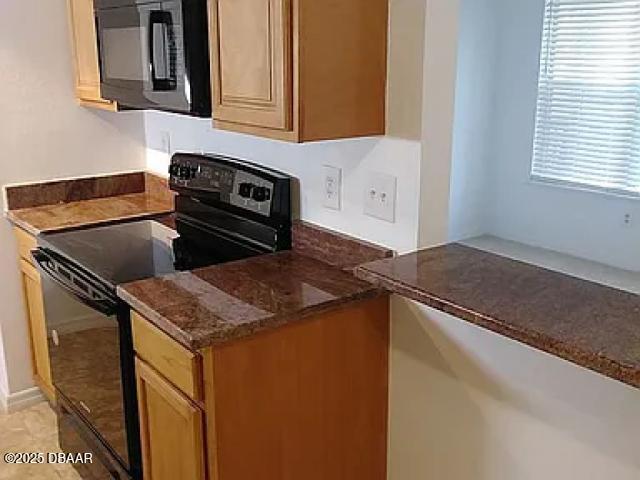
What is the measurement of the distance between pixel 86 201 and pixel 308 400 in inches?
65.3

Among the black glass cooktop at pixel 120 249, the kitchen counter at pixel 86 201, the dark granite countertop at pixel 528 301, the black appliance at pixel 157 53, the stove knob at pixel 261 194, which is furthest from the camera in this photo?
the kitchen counter at pixel 86 201

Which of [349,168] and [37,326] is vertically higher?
[349,168]

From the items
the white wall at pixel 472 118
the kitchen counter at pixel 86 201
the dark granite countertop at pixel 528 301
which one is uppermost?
the white wall at pixel 472 118

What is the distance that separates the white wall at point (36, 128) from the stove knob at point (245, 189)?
3.22ft

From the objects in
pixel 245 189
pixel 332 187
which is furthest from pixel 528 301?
pixel 245 189

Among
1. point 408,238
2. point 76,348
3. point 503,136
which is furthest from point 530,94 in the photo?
point 76,348

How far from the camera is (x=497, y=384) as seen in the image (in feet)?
5.10

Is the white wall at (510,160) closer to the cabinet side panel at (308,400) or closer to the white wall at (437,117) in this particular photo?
the white wall at (437,117)

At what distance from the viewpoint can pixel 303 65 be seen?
157cm

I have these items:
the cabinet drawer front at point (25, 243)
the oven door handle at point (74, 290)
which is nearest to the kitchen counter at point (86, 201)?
the cabinet drawer front at point (25, 243)

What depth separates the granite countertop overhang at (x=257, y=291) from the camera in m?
1.53

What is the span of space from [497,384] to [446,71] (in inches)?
29.6

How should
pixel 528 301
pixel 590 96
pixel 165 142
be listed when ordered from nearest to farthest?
pixel 528 301 < pixel 590 96 < pixel 165 142

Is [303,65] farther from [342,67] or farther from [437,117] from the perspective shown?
[437,117]
